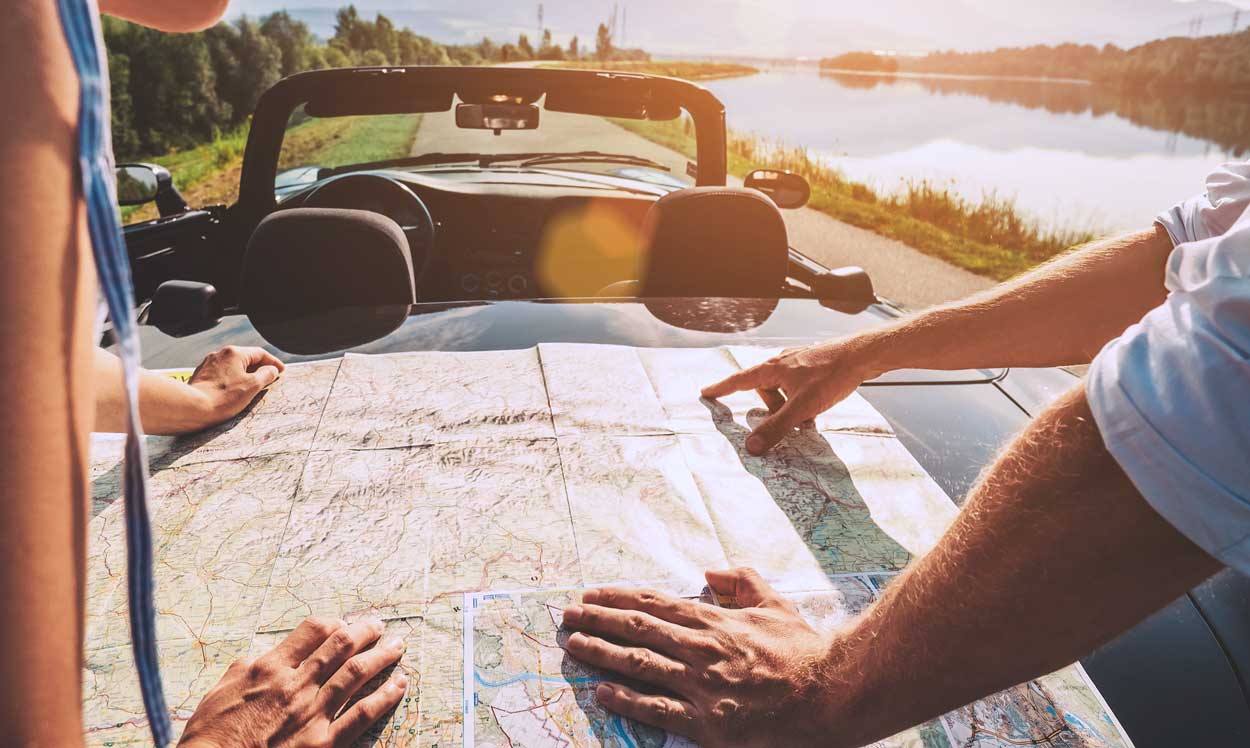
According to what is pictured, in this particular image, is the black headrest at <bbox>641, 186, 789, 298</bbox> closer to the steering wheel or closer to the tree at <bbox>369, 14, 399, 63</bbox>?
the steering wheel

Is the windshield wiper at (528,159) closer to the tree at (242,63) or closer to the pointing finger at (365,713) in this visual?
the pointing finger at (365,713)

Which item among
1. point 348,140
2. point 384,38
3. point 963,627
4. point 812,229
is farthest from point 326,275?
point 384,38

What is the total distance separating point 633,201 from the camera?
10.4 feet

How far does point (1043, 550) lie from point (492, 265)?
301 centimetres

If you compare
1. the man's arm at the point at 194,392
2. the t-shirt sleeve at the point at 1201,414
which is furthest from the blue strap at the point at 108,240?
the man's arm at the point at 194,392

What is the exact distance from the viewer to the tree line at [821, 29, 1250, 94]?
4391 centimetres

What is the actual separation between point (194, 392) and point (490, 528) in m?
0.69

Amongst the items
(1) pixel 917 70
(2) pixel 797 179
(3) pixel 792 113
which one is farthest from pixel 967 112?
(2) pixel 797 179

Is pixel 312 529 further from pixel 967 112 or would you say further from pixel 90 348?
pixel 967 112

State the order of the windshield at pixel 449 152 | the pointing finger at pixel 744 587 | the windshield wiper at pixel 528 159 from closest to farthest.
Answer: the pointing finger at pixel 744 587 → the windshield at pixel 449 152 → the windshield wiper at pixel 528 159

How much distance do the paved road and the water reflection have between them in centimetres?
2239

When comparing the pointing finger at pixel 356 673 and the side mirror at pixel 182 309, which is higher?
the side mirror at pixel 182 309

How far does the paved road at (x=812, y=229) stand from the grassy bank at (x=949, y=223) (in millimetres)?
423

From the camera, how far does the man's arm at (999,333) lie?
1258 millimetres
